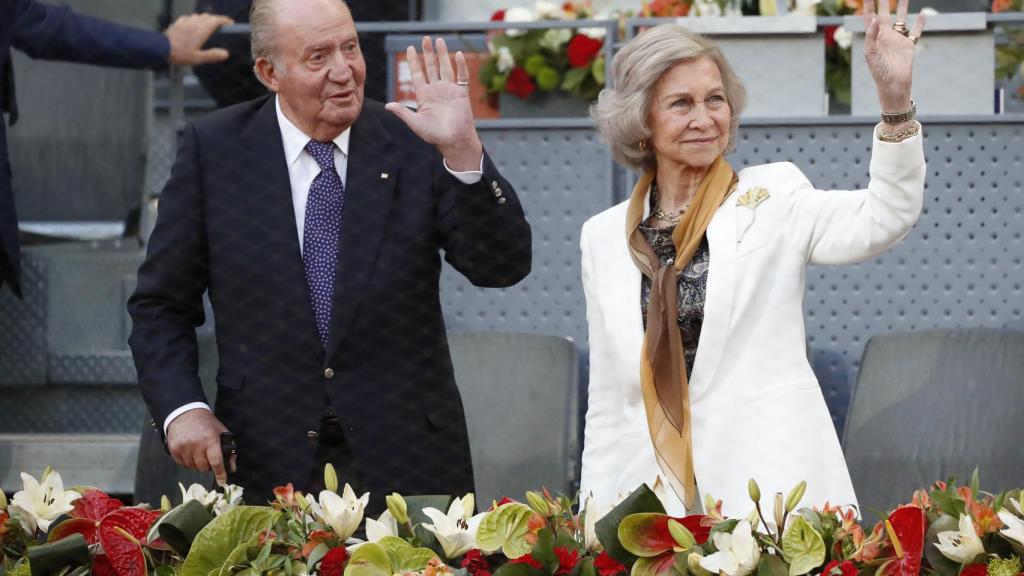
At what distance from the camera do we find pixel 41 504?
1.77 meters

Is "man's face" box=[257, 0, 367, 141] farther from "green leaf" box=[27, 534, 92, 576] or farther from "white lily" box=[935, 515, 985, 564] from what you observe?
"white lily" box=[935, 515, 985, 564]

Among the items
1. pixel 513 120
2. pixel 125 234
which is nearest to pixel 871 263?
pixel 513 120

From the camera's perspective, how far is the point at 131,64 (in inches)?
145

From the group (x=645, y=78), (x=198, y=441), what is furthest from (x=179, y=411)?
(x=645, y=78)

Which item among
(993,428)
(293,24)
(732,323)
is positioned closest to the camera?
(732,323)

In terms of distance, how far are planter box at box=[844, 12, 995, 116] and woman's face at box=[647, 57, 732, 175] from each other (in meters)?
1.20

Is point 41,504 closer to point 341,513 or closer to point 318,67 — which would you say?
point 341,513

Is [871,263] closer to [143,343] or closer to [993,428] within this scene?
[993,428]

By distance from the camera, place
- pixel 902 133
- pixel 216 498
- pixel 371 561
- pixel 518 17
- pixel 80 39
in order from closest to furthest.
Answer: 1. pixel 371 561
2. pixel 216 498
3. pixel 902 133
4. pixel 80 39
5. pixel 518 17

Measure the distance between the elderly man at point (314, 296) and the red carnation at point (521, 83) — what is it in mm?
1518

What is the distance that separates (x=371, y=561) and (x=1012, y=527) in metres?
0.59

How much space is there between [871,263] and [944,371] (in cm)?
32

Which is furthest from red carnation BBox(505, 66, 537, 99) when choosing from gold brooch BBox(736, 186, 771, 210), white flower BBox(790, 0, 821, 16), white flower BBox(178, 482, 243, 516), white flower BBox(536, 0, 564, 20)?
white flower BBox(178, 482, 243, 516)

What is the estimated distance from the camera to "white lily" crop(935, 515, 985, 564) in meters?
1.50
